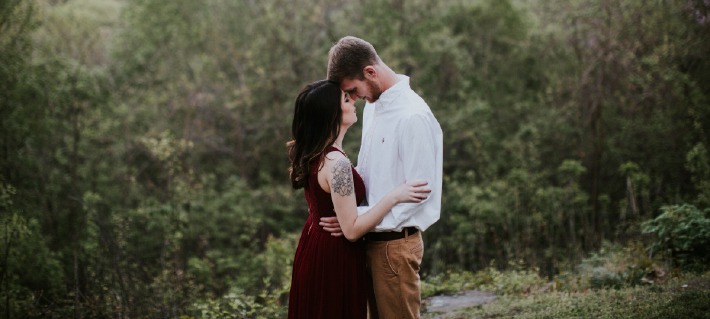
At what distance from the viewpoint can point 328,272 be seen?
3557mm

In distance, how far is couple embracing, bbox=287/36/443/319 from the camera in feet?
11.2

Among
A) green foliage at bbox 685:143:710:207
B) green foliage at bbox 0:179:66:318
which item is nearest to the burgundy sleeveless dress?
green foliage at bbox 0:179:66:318

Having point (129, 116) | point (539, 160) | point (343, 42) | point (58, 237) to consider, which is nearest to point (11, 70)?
point (58, 237)

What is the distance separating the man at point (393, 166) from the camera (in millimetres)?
3430

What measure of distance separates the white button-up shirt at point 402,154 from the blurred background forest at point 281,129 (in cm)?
348

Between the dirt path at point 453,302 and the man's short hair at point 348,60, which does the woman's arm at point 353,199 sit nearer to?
the man's short hair at point 348,60

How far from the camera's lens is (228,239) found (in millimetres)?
14047

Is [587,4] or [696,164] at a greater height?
[587,4]

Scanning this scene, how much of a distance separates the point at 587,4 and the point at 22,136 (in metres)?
10.9

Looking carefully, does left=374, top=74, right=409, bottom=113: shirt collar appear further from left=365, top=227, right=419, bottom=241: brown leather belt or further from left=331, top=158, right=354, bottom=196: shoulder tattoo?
left=365, top=227, right=419, bottom=241: brown leather belt

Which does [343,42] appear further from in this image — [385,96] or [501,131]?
[501,131]

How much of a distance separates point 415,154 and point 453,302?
3.71 metres

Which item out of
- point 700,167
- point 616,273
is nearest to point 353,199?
Result: point 616,273

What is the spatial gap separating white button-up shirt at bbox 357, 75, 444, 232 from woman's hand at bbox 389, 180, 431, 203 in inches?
1.9
